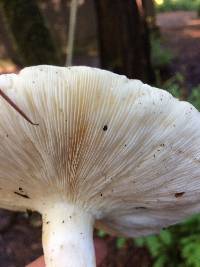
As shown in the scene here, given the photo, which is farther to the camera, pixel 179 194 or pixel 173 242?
pixel 173 242

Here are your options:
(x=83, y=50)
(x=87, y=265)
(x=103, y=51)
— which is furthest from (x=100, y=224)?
(x=83, y=50)

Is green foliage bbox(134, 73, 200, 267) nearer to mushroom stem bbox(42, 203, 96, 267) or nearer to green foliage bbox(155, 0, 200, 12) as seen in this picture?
mushroom stem bbox(42, 203, 96, 267)

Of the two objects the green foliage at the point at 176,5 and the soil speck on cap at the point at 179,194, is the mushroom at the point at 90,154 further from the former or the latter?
the green foliage at the point at 176,5

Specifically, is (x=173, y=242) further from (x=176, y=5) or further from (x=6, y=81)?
(x=176, y=5)

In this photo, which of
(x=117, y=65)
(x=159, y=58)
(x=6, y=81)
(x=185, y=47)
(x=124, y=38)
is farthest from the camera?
(x=185, y=47)

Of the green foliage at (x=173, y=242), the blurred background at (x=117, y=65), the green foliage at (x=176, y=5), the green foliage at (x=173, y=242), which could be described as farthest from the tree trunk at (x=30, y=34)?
the green foliage at (x=176, y=5)

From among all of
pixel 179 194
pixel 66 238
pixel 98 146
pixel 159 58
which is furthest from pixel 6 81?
pixel 159 58

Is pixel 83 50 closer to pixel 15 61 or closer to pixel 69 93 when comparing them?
pixel 15 61
